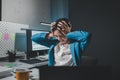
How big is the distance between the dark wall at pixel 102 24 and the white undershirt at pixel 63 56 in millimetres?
2106

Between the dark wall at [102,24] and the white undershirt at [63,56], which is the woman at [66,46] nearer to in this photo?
the white undershirt at [63,56]

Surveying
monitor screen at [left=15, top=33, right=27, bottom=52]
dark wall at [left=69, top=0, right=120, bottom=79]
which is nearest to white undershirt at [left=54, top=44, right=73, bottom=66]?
monitor screen at [left=15, top=33, right=27, bottom=52]

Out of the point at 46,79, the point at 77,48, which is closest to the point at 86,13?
the point at 77,48

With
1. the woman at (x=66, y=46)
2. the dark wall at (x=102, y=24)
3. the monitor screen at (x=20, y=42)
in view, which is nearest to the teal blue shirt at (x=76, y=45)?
the woman at (x=66, y=46)

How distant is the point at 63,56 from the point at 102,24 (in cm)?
218

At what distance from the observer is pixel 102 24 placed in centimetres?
374

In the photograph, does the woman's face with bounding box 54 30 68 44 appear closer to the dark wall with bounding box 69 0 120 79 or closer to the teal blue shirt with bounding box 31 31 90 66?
the teal blue shirt with bounding box 31 31 90 66

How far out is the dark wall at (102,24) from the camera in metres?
3.67

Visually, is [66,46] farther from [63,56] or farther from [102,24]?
[102,24]

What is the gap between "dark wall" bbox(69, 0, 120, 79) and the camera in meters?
3.67

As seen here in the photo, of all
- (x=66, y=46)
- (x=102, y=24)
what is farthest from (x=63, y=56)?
(x=102, y=24)

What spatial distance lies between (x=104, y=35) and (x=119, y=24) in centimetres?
34

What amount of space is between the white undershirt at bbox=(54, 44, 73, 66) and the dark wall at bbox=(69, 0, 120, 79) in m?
2.11

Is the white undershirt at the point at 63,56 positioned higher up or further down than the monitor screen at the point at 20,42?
further down
